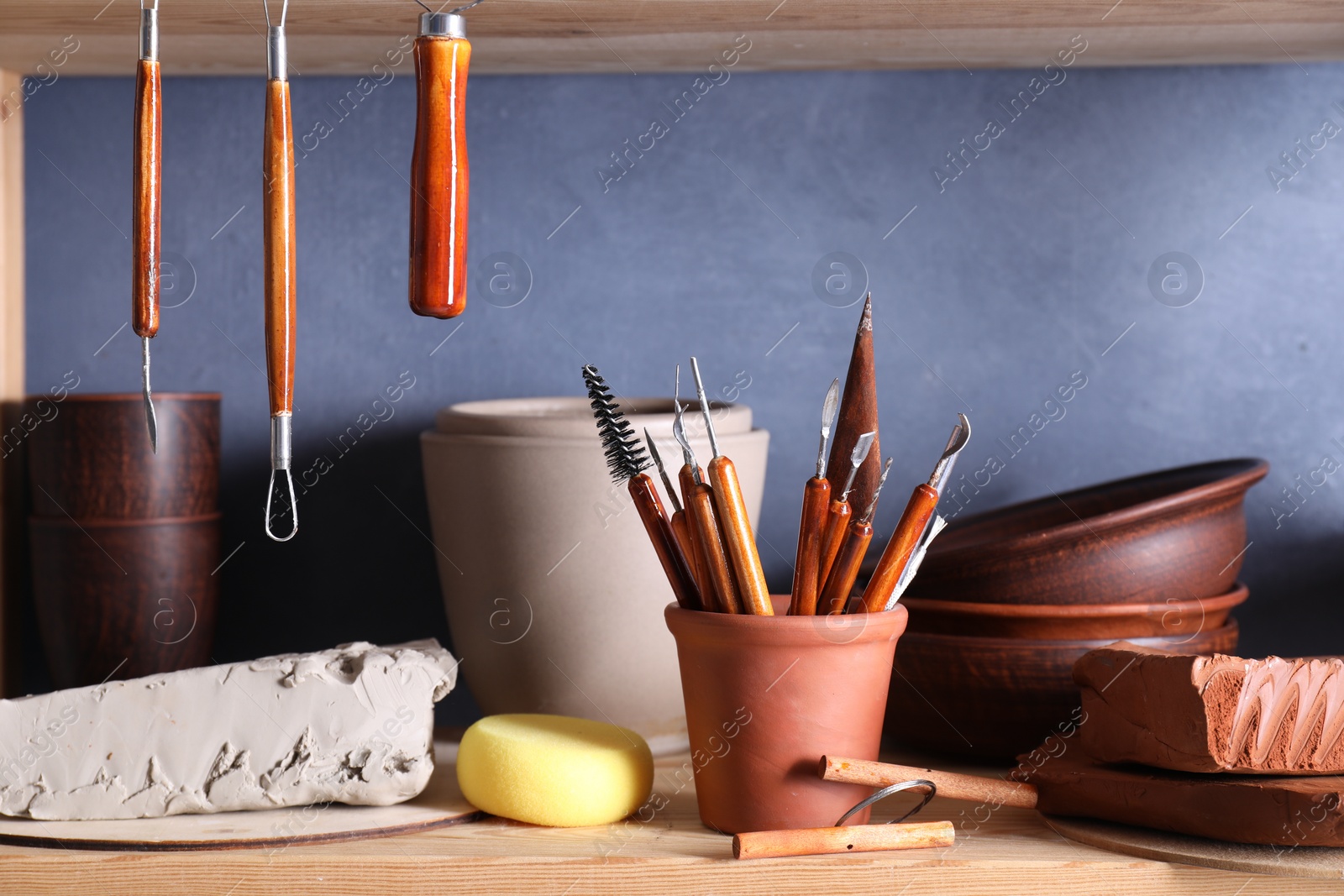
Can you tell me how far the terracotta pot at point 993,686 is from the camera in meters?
0.67

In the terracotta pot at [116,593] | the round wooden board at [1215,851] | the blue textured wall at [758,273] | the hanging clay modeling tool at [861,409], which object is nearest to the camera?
the round wooden board at [1215,851]

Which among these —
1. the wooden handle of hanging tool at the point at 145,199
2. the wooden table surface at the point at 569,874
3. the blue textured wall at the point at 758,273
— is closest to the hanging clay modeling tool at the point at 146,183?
the wooden handle of hanging tool at the point at 145,199

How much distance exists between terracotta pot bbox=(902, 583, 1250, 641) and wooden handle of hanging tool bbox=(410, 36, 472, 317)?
368mm

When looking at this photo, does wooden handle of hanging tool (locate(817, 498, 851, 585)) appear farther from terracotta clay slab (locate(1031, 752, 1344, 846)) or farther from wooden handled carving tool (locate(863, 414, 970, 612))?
terracotta clay slab (locate(1031, 752, 1344, 846))

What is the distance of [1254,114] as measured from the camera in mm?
896

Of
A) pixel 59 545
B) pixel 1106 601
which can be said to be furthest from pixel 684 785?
pixel 59 545

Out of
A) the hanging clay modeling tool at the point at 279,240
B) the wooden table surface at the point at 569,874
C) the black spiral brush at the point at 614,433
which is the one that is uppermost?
the hanging clay modeling tool at the point at 279,240

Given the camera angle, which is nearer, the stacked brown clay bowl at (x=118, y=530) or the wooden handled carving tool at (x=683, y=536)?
the wooden handled carving tool at (x=683, y=536)

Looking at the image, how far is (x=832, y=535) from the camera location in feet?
1.89

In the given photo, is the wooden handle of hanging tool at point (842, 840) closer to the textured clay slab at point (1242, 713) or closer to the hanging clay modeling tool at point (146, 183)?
the textured clay slab at point (1242, 713)

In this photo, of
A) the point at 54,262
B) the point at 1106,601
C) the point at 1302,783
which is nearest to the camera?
the point at 1302,783

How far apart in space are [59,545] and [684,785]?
472 mm

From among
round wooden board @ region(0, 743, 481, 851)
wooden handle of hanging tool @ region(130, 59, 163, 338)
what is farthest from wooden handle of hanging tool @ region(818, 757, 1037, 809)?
wooden handle of hanging tool @ region(130, 59, 163, 338)

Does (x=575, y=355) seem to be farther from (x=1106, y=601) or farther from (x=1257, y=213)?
(x=1257, y=213)
